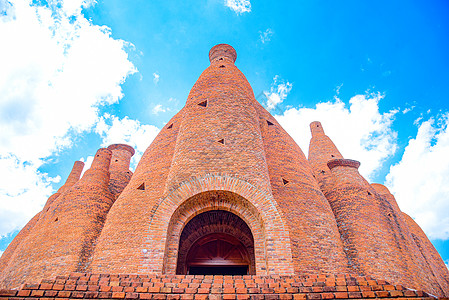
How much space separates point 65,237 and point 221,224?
5960 mm

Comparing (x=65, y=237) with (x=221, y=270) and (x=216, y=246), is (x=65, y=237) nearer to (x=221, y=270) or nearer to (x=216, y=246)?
(x=216, y=246)

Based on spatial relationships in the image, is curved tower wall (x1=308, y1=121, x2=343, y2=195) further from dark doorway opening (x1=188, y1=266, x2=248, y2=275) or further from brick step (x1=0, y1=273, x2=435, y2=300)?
brick step (x1=0, y1=273, x2=435, y2=300)

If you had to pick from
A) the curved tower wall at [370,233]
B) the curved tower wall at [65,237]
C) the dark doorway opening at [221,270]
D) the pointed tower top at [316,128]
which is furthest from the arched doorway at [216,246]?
the pointed tower top at [316,128]

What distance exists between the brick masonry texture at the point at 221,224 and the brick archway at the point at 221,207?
3 centimetres

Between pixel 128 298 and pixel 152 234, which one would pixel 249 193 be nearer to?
pixel 152 234

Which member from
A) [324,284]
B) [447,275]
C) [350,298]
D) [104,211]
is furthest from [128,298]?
[447,275]

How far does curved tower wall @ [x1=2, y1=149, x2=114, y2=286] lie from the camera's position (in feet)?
30.6

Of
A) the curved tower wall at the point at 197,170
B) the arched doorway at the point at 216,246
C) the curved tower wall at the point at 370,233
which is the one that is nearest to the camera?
the curved tower wall at the point at 197,170

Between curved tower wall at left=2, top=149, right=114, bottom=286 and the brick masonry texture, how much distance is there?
0.14ft

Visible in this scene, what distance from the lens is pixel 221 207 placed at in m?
7.62

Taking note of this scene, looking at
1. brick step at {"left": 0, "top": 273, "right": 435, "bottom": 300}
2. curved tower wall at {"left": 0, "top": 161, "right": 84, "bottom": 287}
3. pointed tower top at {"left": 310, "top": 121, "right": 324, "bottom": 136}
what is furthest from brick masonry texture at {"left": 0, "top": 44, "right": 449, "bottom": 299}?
pointed tower top at {"left": 310, "top": 121, "right": 324, "bottom": 136}

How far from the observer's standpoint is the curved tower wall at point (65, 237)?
9328mm

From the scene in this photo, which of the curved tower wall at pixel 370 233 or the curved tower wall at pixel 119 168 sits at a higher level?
the curved tower wall at pixel 119 168

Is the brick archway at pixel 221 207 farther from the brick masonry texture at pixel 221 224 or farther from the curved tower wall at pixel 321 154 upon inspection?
the curved tower wall at pixel 321 154
